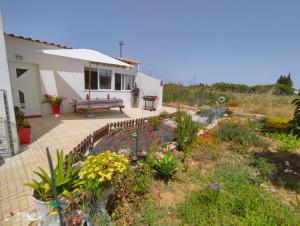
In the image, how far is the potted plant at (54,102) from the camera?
7.11 meters

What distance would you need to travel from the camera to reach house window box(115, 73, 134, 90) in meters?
9.99

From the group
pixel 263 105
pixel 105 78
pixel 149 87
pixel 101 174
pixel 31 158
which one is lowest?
pixel 31 158

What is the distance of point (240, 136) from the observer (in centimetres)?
530

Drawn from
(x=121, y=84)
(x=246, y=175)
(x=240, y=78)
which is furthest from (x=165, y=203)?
(x=240, y=78)

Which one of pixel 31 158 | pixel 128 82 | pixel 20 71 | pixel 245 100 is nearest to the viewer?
pixel 31 158

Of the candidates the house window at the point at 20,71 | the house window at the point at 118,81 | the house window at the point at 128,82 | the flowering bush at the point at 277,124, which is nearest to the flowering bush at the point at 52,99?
the house window at the point at 20,71

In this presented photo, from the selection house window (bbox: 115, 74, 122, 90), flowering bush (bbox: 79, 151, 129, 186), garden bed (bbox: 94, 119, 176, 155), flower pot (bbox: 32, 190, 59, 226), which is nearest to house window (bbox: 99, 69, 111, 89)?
house window (bbox: 115, 74, 122, 90)

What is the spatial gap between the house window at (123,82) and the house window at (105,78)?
514 mm

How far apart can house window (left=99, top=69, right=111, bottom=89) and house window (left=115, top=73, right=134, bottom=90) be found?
0.51 metres

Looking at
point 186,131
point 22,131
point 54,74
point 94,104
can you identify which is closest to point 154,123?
point 186,131

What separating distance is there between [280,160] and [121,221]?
14.7ft

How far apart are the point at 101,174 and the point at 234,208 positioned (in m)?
2.09

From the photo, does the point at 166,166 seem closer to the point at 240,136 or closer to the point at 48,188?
the point at 48,188

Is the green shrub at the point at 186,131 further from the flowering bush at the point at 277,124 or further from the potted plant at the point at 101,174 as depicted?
the flowering bush at the point at 277,124
